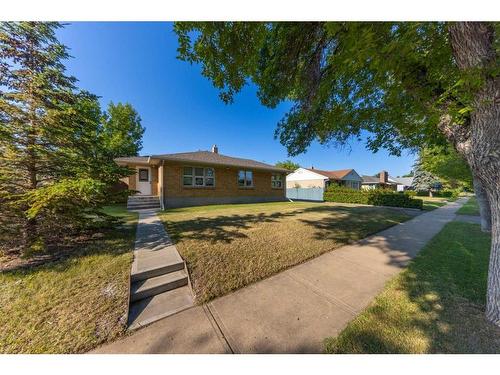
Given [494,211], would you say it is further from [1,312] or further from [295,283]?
[1,312]

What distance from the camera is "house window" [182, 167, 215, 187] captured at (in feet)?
41.4

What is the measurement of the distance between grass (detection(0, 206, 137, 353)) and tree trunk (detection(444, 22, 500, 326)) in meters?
5.01

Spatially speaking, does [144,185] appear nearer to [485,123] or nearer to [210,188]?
[210,188]

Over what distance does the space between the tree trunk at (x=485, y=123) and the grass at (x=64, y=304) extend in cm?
501

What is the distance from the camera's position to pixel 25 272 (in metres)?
3.18

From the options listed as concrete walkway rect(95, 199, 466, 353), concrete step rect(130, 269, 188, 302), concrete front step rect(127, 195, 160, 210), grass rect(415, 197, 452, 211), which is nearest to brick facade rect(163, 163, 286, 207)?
concrete front step rect(127, 195, 160, 210)

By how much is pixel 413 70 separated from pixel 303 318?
13.0 feet

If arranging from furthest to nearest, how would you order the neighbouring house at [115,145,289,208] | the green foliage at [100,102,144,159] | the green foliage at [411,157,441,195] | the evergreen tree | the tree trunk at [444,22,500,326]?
the green foliage at [411,157,441,195], the green foliage at [100,102,144,159], the neighbouring house at [115,145,289,208], the evergreen tree, the tree trunk at [444,22,500,326]

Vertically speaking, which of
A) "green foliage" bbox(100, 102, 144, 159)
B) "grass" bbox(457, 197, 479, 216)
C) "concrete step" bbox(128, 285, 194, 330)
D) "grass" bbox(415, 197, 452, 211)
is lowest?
"concrete step" bbox(128, 285, 194, 330)

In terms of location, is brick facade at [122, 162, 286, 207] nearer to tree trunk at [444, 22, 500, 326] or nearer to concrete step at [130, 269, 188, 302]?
concrete step at [130, 269, 188, 302]

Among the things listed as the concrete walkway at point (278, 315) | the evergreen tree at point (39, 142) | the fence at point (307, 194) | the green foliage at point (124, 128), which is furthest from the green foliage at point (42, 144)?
the fence at point (307, 194)

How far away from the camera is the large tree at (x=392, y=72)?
90.5 inches

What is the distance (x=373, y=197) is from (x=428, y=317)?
56.5 feet

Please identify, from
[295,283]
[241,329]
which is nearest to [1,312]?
[241,329]
